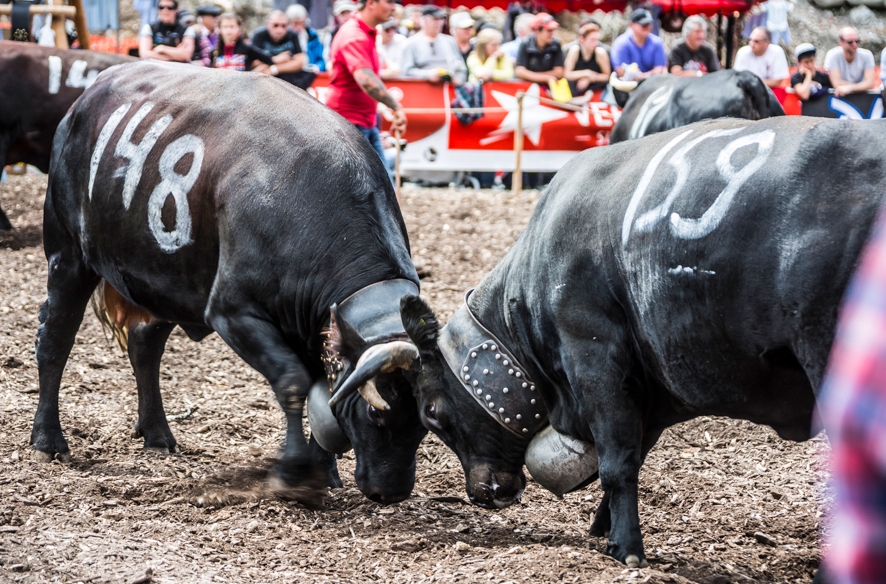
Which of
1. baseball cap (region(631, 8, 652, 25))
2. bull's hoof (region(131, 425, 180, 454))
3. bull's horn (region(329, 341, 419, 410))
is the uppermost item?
baseball cap (region(631, 8, 652, 25))

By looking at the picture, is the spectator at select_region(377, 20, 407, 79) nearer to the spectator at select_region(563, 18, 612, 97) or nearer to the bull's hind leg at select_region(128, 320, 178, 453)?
the spectator at select_region(563, 18, 612, 97)

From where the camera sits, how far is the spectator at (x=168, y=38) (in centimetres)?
1023

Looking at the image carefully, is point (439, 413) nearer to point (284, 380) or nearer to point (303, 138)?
point (284, 380)

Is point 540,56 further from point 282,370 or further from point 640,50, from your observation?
point 282,370

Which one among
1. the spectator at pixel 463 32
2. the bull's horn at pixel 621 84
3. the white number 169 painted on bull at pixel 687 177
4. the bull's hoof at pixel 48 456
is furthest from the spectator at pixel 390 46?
the white number 169 painted on bull at pixel 687 177

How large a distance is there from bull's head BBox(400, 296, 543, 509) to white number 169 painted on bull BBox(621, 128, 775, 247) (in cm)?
86

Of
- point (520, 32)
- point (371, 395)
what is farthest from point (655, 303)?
point (520, 32)

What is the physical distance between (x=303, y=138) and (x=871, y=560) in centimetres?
324

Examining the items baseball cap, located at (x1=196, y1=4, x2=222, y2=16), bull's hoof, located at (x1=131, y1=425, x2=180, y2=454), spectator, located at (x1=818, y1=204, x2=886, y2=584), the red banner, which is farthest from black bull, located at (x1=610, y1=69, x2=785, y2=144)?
baseball cap, located at (x1=196, y1=4, x2=222, y2=16)

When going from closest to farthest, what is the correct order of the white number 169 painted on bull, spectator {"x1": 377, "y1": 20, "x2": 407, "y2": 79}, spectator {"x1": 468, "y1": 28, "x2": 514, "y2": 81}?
the white number 169 painted on bull → spectator {"x1": 468, "y1": 28, "x2": 514, "y2": 81} → spectator {"x1": 377, "y1": 20, "x2": 407, "y2": 79}

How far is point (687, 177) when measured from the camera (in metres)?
2.66

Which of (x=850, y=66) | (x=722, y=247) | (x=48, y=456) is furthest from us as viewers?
(x=850, y=66)

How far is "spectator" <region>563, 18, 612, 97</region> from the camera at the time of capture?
1194 centimetres

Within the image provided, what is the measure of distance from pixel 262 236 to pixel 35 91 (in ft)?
18.0
